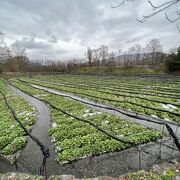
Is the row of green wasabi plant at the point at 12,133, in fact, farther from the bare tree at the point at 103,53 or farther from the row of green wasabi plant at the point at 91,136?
the bare tree at the point at 103,53

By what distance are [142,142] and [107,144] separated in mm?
1236

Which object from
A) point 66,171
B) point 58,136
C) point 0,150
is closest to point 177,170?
point 66,171

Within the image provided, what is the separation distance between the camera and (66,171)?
4.90 meters

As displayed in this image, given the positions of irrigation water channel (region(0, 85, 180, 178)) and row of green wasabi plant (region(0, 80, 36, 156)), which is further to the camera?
row of green wasabi plant (region(0, 80, 36, 156))

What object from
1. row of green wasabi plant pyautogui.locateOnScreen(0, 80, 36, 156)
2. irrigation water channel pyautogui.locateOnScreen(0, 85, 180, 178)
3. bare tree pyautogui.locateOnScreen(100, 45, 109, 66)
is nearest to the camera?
irrigation water channel pyautogui.locateOnScreen(0, 85, 180, 178)

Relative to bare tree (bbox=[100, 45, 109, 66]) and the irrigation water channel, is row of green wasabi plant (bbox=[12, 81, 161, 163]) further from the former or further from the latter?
bare tree (bbox=[100, 45, 109, 66])

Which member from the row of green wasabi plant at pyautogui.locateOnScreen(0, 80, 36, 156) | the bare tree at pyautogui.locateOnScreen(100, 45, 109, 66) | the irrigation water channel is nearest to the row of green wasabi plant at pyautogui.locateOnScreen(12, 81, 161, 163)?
the irrigation water channel

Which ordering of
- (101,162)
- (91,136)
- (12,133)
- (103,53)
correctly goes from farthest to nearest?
(103,53), (12,133), (91,136), (101,162)

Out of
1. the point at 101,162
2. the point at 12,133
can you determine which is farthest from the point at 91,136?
the point at 12,133

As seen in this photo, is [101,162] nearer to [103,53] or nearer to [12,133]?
[12,133]

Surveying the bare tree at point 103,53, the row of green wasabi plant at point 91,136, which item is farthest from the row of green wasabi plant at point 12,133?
Result: the bare tree at point 103,53

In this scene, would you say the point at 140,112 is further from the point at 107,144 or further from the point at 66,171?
the point at 66,171

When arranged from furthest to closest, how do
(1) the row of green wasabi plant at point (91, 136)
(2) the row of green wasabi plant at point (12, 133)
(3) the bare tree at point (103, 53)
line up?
(3) the bare tree at point (103, 53) < (2) the row of green wasabi plant at point (12, 133) < (1) the row of green wasabi plant at point (91, 136)

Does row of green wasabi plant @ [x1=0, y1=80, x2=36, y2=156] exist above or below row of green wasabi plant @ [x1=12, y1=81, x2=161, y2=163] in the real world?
below
